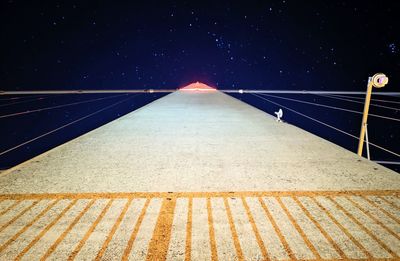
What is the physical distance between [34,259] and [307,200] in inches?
87.1

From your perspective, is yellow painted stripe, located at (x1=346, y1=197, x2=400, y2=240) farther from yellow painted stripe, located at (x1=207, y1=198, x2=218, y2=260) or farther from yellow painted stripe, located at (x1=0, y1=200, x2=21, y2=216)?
yellow painted stripe, located at (x1=0, y1=200, x2=21, y2=216)

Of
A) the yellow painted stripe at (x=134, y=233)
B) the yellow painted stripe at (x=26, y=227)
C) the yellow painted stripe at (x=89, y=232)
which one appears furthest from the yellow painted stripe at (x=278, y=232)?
the yellow painted stripe at (x=26, y=227)

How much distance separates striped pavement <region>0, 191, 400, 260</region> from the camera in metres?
1.69

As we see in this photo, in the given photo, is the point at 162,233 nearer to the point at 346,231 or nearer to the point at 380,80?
the point at 346,231

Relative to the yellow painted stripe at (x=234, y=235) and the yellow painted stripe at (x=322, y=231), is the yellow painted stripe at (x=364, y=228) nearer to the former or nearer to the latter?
the yellow painted stripe at (x=322, y=231)

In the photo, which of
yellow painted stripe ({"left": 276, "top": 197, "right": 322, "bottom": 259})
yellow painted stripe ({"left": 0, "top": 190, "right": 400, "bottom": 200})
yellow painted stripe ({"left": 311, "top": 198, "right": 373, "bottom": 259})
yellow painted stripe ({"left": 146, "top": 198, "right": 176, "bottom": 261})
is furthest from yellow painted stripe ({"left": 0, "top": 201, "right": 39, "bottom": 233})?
yellow painted stripe ({"left": 311, "top": 198, "right": 373, "bottom": 259})

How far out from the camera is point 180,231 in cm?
191

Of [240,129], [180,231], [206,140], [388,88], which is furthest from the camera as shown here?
[388,88]

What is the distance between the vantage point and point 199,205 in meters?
2.26

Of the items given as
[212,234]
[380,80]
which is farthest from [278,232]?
[380,80]

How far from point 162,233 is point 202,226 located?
1.02 ft

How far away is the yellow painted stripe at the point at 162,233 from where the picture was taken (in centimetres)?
168

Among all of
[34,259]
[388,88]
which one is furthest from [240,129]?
[388,88]

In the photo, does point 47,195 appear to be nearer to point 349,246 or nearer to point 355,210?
point 349,246
